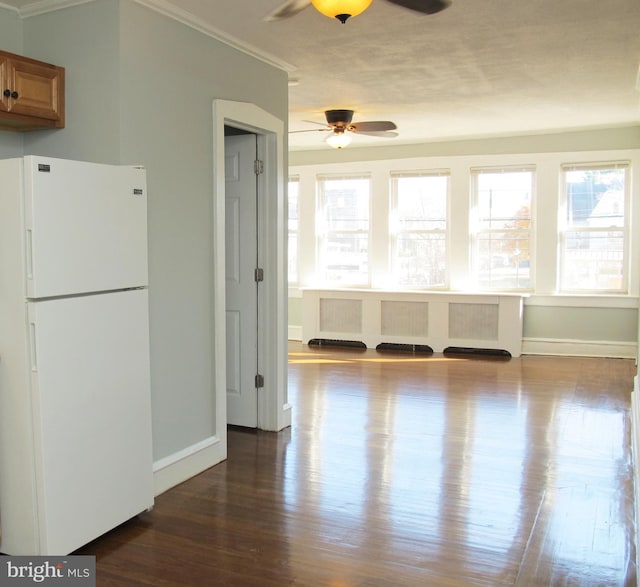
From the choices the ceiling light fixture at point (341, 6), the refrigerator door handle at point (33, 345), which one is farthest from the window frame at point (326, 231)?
the refrigerator door handle at point (33, 345)

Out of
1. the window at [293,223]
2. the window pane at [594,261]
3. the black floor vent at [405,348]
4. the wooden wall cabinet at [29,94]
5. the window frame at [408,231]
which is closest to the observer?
the wooden wall cabinet at [29,94]

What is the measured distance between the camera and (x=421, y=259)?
836 cm

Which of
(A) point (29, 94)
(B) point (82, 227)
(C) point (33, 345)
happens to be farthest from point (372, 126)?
(C) point (33, 345)

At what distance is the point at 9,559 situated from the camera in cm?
267

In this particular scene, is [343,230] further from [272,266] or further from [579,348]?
[272,266]

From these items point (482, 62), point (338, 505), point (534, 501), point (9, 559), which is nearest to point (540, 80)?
point (482, 62)

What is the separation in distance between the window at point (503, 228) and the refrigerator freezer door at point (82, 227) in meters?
5.68

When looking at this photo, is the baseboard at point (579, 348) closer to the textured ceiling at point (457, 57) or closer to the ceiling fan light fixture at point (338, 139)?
the textured ceiling at point (457, 57)

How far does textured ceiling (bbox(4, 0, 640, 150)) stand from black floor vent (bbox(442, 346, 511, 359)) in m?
2.67

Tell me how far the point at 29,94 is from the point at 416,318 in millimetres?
5675

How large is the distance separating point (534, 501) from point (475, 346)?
4.48 meters

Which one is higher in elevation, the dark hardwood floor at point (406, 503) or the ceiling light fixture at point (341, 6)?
the ceiling light fixture at point (341, 6)

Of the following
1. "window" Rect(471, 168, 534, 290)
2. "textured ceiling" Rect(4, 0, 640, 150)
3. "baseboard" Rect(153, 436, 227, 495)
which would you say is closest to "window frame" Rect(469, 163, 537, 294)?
"window" Rect(471, 168, 534, 290)

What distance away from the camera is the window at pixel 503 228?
25.7ft
